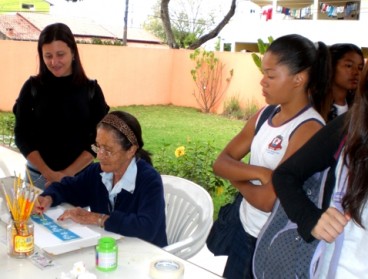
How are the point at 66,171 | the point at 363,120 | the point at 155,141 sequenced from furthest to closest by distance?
the point at 155,141 < the point at 66,171 < the point at 363,120

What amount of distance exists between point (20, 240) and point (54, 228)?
0.24m

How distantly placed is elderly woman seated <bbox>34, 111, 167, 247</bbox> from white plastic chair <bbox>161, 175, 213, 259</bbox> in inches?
7.0

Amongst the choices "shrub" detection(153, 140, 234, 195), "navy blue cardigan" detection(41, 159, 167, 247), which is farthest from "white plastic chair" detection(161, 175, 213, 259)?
"shrub" detection(153, 140, 234, 195)

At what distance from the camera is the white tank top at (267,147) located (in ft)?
5.21

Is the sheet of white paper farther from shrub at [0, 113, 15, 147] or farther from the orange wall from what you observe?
the orange wall

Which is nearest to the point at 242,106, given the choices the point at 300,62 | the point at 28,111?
the point at 28,111

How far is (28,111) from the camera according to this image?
2525 millimetres

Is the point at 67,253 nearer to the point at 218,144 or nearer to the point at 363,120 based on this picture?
the point at 363,120

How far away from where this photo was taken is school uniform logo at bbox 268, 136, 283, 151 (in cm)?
160

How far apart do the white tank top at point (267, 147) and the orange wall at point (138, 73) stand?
7.60 metres

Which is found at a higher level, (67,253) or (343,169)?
(343,169)

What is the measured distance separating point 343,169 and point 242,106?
9.06m

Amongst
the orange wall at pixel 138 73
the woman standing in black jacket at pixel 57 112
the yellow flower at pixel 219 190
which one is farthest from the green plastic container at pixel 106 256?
the orange wall at pixel 138 73

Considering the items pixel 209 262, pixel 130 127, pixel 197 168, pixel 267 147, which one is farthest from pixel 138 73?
pixel 267 147
